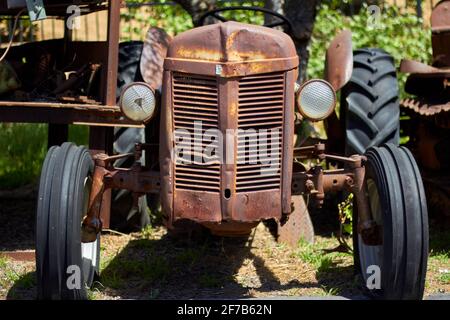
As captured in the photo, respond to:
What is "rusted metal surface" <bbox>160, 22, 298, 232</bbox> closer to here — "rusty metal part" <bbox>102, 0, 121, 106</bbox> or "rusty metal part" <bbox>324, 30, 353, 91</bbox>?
"rusty metal part" <bbox>324, 30, 353, 91</bbox>

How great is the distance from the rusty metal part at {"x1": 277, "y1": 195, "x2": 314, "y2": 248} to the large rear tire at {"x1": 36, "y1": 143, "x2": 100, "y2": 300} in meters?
2.10

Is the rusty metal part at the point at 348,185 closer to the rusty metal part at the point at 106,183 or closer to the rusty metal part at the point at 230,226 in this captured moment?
the rusty metal part at the point at 230,226

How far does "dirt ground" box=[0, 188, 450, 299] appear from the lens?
561cm

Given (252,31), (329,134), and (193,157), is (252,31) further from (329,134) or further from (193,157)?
(329,134)

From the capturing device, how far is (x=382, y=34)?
11.8 meters

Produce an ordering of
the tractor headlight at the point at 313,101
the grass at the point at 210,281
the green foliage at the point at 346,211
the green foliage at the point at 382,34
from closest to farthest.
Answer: the tractor headlight at the point at 313,101
the grass at the point at 210,281
the green foliage at the point at 346,211
the green foliage at the point at 382,34

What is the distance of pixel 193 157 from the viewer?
505 centimetres

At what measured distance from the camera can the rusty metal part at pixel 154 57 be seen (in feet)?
20.2

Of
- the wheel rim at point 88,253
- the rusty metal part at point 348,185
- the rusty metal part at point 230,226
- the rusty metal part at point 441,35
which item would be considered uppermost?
the rusty metal part at point 441,35

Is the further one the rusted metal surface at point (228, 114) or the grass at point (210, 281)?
the grass at point (210, 281)

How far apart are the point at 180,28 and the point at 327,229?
541 cm

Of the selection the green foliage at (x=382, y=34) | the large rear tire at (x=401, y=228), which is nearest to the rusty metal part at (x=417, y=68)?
the large rear tire at (x=401, y=228)

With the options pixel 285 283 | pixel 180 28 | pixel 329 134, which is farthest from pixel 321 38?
pixel 285 283

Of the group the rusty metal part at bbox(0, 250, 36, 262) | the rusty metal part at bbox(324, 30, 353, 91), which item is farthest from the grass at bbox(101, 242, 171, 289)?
the rusty metal part at bbox(324, 30, 353, 91)
